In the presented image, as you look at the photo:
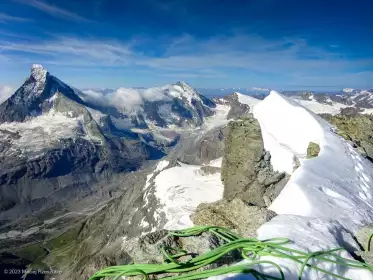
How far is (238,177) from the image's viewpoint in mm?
86562

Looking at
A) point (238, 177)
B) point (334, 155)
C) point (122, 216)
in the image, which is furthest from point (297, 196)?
point (122, 216)

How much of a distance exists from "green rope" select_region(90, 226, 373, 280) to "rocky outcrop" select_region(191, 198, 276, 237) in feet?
7.26

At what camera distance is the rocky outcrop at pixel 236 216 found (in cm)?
→ 1331

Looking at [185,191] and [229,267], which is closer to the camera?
[229,267]

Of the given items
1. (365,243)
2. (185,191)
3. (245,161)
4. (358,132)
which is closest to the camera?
(365,243)

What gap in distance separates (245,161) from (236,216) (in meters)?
68.0

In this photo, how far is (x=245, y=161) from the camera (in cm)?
A: 8231

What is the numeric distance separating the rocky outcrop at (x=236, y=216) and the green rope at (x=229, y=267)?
2.21 m

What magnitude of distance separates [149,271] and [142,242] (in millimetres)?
2292

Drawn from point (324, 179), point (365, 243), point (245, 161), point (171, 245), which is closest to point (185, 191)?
point (245, 161)

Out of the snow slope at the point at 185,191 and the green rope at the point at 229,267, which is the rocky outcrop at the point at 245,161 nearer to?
the green rope at the point at 229,267

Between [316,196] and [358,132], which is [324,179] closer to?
[316,196]

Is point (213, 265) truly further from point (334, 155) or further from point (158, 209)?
point (158, 209)

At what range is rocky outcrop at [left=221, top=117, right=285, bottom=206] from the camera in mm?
62969
